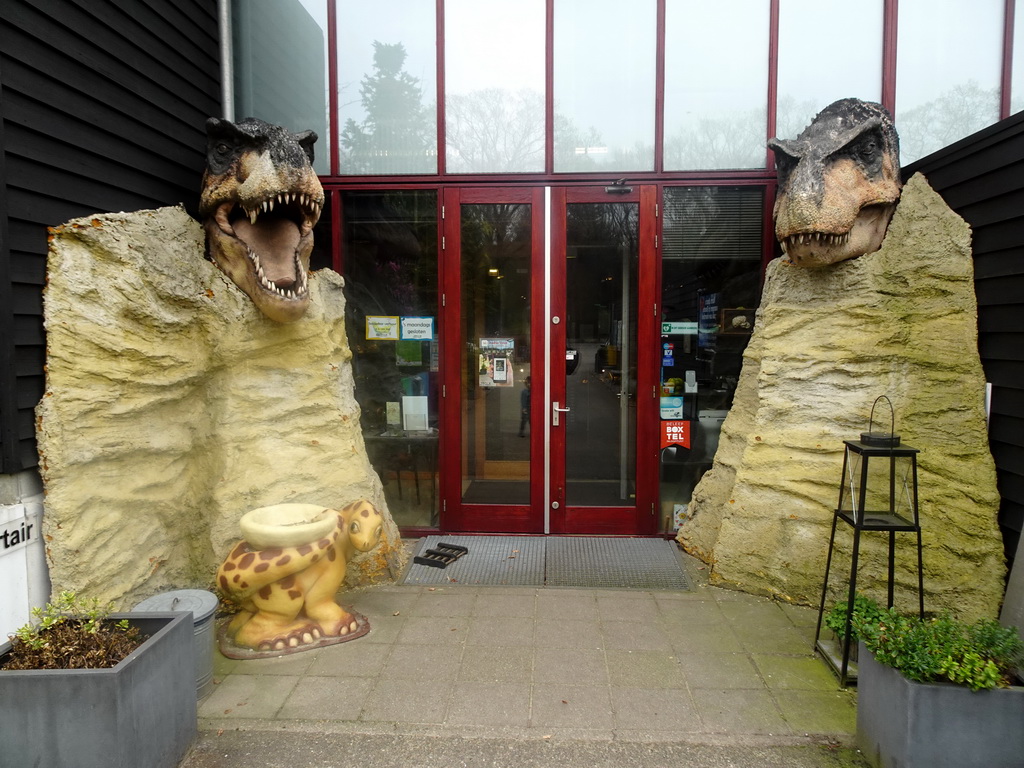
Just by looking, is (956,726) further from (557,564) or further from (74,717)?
(74,717)

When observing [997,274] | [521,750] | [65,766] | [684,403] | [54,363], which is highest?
[997,274]

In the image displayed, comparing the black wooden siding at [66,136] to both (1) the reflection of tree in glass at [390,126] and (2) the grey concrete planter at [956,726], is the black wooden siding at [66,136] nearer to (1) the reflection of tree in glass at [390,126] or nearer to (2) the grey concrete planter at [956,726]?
(1) the reflection of tree in glass at [390,126]

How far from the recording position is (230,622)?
172 inches

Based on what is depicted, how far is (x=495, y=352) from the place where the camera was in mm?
6062

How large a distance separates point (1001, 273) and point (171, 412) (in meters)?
5.86

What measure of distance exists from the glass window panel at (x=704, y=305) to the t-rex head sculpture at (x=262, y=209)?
334 centimetres

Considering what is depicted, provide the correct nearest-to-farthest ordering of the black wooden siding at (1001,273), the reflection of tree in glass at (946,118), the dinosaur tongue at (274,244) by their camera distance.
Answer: the black wooden siding at (1001,273) → the dinosaur tongue at (274,244) → the reflection of tree in glass at (946,118)

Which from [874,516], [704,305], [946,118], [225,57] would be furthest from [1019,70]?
[225,57]

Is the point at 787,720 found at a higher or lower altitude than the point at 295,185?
lower

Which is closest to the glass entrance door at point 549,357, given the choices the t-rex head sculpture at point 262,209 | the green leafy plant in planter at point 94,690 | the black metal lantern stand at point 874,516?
the t-rex head sculpture at point 262,209

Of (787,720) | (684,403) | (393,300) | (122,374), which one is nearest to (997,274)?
(684,403)

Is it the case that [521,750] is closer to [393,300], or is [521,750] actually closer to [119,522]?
[119,522]

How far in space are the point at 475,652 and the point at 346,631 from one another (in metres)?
0.91

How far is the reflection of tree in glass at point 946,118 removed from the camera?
18.1 ft
